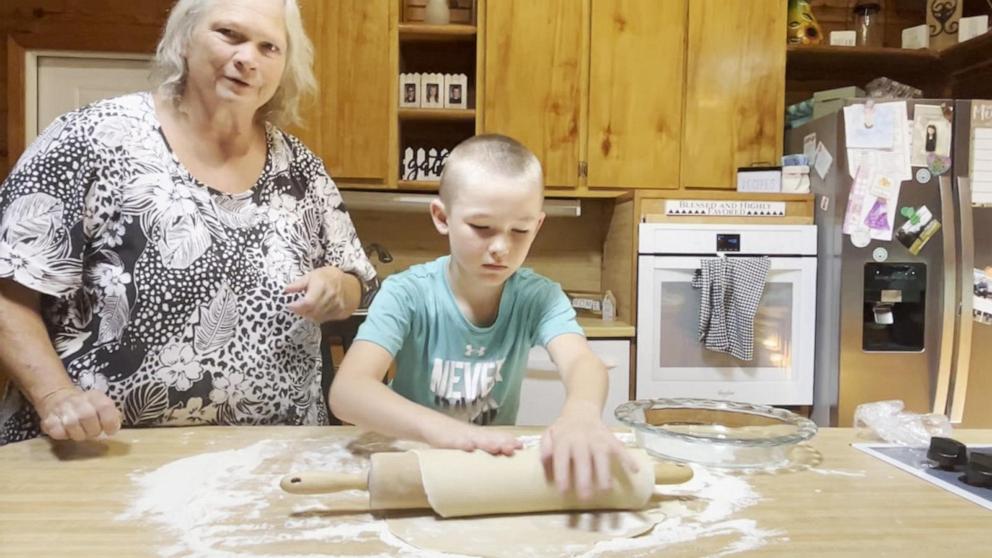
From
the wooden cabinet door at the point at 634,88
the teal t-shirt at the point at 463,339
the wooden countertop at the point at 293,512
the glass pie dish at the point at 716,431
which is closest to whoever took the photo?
the wooden countertop at the point at 293,512

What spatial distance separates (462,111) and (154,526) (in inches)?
82.9

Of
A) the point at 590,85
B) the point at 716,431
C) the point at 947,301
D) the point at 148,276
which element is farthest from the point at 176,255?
the point at 947,301

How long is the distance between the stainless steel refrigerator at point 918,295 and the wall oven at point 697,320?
9 cm

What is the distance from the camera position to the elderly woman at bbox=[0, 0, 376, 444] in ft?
3.04

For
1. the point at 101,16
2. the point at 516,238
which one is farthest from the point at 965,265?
the point at 101,16

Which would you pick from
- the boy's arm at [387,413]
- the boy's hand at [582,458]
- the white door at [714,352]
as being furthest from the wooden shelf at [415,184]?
the boy's hand at [582,458]

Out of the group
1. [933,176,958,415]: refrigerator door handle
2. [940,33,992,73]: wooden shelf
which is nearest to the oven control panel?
[933,176,958,415]: refrigerator door handle

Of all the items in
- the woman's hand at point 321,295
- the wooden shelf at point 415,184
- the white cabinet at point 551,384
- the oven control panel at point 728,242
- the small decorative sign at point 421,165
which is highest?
the small decorative sign at point 421,165

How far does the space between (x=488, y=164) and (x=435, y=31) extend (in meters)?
1.78

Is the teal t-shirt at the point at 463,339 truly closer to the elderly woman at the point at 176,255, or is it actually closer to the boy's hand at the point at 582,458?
the elderly woman at the point at 176,255

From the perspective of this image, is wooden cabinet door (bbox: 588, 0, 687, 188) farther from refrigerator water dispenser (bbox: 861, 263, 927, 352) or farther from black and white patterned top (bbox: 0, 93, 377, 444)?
black and white patterned top (bbox: 0, 93, 377, 444)

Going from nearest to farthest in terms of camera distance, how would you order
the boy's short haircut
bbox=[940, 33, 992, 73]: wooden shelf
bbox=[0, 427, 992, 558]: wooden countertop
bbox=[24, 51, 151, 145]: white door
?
bbox=[0, 427, 992, 558]: wooden countertop
the boy's short haircut
bbox=[940, 33, 992, 73]: wooden shelf
bbox=[24, 51, 151, 145]: white door

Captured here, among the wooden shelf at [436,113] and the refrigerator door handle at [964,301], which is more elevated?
the wooden shelf at [436,113]

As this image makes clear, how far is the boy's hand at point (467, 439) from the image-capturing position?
686mm
